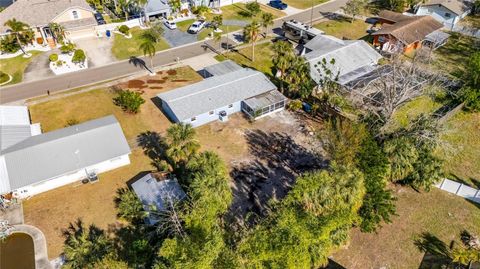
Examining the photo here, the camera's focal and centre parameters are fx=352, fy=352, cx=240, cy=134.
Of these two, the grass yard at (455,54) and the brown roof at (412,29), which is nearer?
the grass yard at (455,54)

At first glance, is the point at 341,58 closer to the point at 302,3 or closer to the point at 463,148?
the point at 463,148

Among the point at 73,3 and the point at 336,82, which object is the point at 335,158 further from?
the point at 73,3

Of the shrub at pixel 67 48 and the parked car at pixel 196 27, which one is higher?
the shrub at pixel 67 48

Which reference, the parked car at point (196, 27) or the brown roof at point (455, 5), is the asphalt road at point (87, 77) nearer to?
the parked car at point (196, 27)

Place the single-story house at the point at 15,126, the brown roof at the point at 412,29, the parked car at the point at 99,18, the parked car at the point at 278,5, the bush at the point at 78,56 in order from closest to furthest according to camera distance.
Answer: the single-story house at the point at 15,126, the bush at the point at 78,56, the brown roof at the point at 412,29, the parked car at the point at 99,18, the parked car at the point at 278,5

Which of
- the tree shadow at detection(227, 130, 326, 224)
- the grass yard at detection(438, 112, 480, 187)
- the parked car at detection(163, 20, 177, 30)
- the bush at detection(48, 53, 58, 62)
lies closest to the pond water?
the tree shadow at detection(227, 130, 326, 224)

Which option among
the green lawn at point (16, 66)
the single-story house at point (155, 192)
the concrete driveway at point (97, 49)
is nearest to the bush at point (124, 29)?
the concrete driveway at point (97, 49)

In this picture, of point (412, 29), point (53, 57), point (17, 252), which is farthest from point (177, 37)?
point (17, 252)
